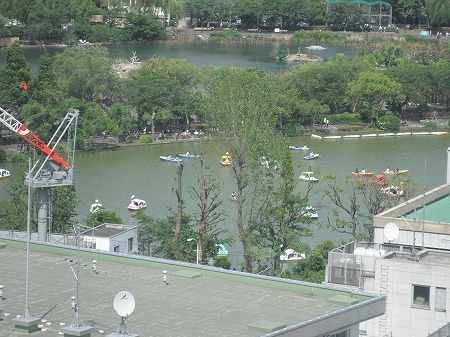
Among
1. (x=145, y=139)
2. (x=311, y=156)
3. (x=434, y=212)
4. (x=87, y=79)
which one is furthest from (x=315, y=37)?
(x=434, y=212)

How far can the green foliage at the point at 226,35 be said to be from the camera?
283 feet

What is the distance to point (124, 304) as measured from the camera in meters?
12.3

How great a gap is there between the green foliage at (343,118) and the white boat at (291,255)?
795 inches

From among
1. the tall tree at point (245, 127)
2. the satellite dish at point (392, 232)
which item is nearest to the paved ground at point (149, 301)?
the satellite dish at point (392, 232)

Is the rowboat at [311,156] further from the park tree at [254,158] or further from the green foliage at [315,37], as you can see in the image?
the green foliage at [315,37]

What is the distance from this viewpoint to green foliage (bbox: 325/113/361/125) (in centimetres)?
4691

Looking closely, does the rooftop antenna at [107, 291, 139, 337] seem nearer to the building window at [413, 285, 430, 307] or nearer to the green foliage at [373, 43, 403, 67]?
the building window at [413, 285, 430, 307]

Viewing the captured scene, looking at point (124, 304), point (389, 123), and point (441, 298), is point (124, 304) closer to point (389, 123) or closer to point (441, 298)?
point (441, 298)

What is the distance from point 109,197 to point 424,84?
18.2 meters

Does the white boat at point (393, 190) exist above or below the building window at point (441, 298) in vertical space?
below

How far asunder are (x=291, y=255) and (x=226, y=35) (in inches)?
2383

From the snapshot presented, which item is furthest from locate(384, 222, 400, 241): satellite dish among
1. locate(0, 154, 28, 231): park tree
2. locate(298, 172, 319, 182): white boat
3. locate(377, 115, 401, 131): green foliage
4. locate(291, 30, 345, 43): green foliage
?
locate(291, 30, 345, 43): green foliage

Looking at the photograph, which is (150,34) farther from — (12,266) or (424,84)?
(12,266)

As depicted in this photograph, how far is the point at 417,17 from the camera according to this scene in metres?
89.0
